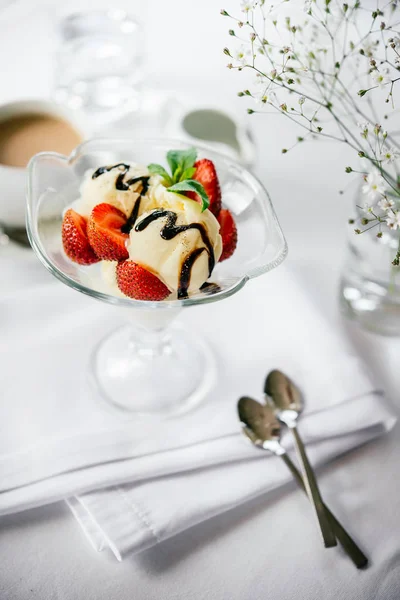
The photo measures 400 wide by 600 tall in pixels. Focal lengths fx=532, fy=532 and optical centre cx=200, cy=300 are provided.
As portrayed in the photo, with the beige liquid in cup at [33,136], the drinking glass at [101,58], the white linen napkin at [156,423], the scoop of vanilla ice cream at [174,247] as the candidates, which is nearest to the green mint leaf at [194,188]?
the scoop of vanilla ice cream at [174,247]

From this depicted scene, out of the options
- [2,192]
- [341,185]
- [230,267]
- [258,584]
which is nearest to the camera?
[258,584]

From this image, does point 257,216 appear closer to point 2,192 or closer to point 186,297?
point 186,297

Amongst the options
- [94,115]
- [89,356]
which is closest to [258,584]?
[89,356]

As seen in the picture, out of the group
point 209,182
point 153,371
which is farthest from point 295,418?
point 209,182

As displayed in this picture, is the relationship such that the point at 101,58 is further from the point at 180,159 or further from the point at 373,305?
the point at 373,305

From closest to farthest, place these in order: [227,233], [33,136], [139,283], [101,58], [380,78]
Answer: [380,78], [139,283], [227,233], [33,136], [101,58]

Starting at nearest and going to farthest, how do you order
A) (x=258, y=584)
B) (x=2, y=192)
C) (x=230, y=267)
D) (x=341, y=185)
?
(x=258, y=584)
(x=230, y=267)
(x=2, y=192)
(x=341, y=185)
